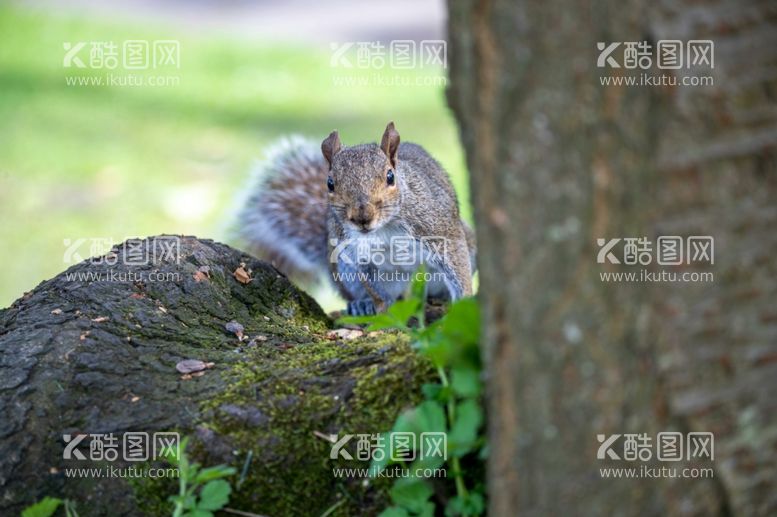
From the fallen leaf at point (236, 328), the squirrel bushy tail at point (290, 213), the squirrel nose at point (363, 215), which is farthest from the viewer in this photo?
the squirrel bushy tail at point (290, 213)

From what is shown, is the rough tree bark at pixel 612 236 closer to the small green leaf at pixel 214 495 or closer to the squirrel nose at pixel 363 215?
the small green leaf at pixel 214 495

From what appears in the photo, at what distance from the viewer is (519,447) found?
1.05 metres

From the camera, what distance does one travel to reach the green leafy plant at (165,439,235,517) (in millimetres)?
1289

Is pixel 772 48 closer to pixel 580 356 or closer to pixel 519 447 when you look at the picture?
pixel 580 356

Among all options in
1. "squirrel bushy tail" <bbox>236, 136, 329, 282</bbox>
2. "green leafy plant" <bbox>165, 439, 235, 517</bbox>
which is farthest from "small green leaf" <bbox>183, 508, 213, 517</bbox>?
"squirrel bushy tail" <bbox>236, 136, 329, 282</bbox>

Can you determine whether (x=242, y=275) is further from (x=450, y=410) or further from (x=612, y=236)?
(x=612, y=236)

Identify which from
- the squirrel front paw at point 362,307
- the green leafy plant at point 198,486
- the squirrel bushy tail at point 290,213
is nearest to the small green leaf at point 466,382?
the green leafy plant at point 198,486

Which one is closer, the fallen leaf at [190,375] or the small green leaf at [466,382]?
the small green leaf at [466,382]

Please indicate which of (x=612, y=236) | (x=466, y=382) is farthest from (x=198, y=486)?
(x=612, y=236)

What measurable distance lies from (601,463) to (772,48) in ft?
1.52

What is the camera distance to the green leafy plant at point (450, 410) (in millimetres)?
1222

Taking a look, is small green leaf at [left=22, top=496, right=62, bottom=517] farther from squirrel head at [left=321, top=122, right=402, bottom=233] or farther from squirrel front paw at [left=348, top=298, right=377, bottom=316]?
squirrel front paw at [left=348, top=298, right=377, bottom=316]

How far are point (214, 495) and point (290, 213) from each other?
154 centimetres

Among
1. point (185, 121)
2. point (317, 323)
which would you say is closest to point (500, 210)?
point (317, 323)
